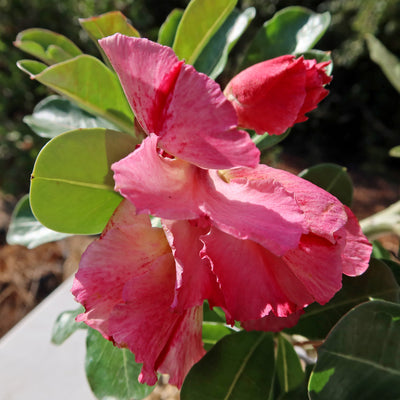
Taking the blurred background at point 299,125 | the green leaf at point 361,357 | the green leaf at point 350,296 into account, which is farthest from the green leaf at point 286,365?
the blurred background at point 299,125

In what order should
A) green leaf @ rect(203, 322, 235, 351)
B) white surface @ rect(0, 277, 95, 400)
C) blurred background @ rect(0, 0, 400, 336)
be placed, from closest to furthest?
green leaf @ rect(203, 322, 235, 351)
white surface @ rect(0, 277, 95, 400)
blurred background @ rect(0, 0, 400, 336)

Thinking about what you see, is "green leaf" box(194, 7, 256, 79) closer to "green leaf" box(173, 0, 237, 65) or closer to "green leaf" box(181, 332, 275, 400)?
"green leaf" box(173, 0, 237, 65)

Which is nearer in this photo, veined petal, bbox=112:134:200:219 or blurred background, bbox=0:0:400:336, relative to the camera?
veined petal, bbox=112:134:200:219

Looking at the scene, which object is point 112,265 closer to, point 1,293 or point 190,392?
point 190,392

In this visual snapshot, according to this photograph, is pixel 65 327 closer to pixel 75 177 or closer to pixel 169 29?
pixel 75 177

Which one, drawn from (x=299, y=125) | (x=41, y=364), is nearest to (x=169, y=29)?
(x=41, y=364)

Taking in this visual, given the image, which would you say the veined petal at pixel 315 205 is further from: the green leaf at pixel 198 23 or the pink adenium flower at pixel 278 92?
the green leaf at pixel 198 23

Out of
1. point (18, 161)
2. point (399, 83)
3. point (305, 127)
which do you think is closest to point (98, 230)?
point (399, 83)

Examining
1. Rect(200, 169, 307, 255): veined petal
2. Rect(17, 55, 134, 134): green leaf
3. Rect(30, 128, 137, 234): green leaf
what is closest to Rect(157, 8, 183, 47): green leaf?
Rect(17, 55, 134, 134): green leaf
